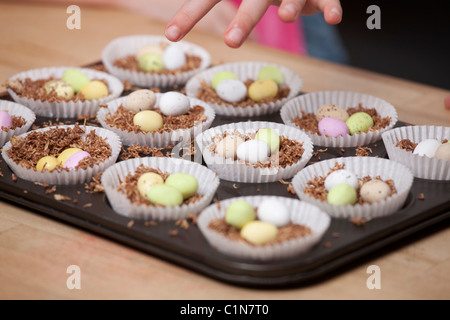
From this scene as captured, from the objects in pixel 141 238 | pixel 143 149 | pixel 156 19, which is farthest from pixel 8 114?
pixel 156 19

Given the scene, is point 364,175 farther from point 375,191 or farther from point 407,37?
point 407,37

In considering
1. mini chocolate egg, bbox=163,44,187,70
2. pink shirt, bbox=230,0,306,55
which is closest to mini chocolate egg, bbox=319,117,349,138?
mini chocolate egg, bbox=163,44,187,70

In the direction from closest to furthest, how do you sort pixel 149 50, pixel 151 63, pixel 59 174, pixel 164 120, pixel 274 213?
1. pixel 274 213
2. pixel 59 174
3. pixel 164 120
4. pixel 151 63
5. pixel 149 50

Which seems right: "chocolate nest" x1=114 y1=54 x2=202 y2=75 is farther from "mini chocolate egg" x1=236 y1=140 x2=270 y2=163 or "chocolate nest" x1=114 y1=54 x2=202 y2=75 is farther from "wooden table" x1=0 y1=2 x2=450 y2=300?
"wooden table" x1=0 y1=2 x2=450 y2=300

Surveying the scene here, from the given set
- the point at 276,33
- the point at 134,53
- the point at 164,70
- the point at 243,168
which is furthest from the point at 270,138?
the point at 276,33

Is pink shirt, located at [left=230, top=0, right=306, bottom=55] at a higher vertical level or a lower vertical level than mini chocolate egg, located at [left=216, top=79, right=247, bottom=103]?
higher

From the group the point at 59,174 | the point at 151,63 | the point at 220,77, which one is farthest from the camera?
the point at 151,63

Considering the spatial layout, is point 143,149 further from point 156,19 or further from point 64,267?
point 156,19
